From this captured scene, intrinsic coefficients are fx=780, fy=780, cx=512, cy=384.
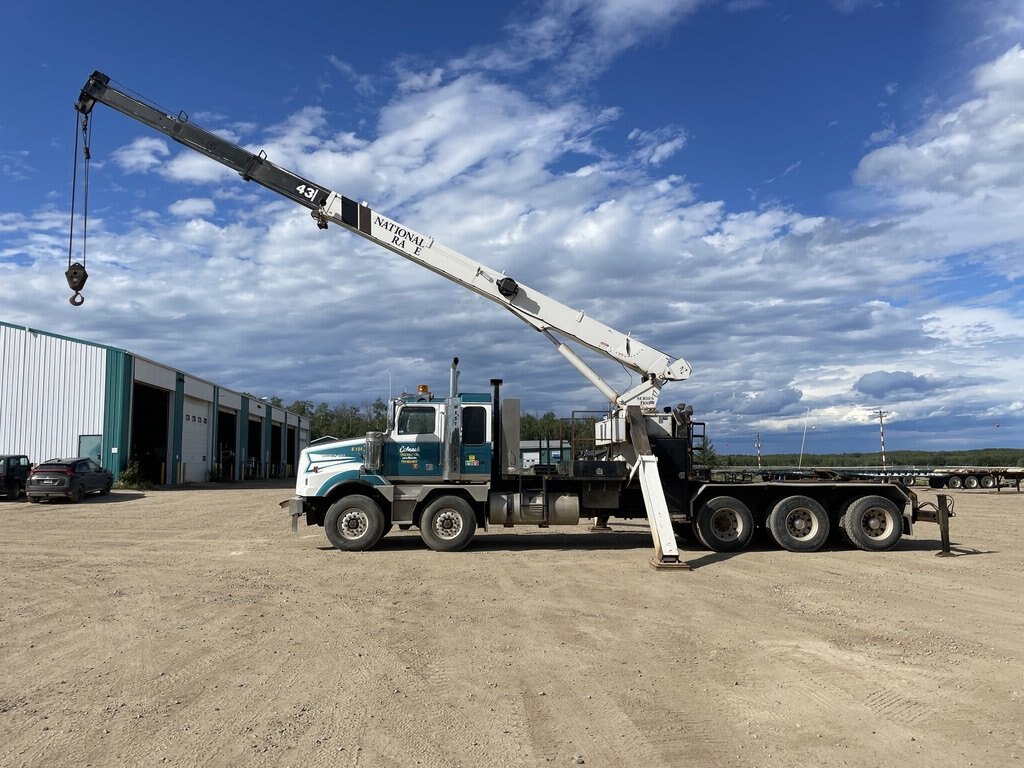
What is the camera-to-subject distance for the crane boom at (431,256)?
15172mm

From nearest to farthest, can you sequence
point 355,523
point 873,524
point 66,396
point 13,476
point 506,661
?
point 506,661 → point 355,523 → point 873,524 → point 13,476 → point 66,396

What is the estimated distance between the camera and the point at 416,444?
14586mm

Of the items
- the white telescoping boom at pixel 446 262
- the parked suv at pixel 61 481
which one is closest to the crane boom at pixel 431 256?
the white telescoping boom at pixel 446 262

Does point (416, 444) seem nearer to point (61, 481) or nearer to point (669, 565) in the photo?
point (669, 565)

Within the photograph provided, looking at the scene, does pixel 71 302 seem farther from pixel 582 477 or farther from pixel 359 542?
pixel 582 477

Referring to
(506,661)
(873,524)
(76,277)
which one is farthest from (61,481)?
(873,524)

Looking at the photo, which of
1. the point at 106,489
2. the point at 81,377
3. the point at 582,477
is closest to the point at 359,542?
the point at 582,477

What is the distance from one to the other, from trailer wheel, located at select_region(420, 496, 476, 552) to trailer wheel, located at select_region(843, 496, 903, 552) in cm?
Answer: 725

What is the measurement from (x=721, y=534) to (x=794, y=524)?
1448 mm

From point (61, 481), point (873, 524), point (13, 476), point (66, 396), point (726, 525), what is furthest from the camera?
point (66, 396)

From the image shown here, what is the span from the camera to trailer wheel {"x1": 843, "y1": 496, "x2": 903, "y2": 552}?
14.9m

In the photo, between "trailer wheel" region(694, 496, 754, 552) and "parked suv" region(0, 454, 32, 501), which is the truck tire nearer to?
"trailer wheel" region(694, 496, 754, 552)

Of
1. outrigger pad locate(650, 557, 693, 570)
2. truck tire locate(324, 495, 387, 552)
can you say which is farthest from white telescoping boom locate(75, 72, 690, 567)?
truck tire locate(324, 495, 387, 552)

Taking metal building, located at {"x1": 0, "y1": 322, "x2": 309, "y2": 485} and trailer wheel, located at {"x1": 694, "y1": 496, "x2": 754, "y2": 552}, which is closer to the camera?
trailer wheel, located at {"x1": 694, "y1": 496, "x2": 754, "y2": 552}
